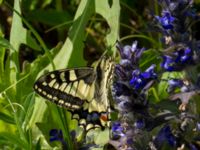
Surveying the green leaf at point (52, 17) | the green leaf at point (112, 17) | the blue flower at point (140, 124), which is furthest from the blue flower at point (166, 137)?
the green leaf at point (52, 17)

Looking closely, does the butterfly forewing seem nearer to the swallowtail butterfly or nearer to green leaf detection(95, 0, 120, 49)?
the swallowtail butterfly

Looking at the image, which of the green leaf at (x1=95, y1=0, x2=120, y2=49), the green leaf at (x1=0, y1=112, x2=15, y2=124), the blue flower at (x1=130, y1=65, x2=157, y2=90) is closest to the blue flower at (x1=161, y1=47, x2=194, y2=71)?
the blue flower at (x1=130, y1=65, x2=157, y2=90)

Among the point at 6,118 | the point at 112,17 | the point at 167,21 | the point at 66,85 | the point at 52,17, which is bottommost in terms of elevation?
the point at 6,118

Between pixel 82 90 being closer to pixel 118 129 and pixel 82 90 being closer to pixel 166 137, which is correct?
pixel 118 129

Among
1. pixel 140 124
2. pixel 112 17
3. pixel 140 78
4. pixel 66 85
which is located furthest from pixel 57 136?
pixel 112 17

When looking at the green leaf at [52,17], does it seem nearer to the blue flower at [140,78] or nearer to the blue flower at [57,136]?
the blue flower at [57,136]

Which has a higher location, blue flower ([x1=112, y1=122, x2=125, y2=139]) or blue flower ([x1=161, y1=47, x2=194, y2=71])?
Result: blue flower ([x1=161, y1=47, x2=194, y2=71])

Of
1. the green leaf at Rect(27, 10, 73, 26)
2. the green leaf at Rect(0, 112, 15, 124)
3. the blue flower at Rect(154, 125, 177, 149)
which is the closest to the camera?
the blue flower at Rect(154, 125, 177, 149)

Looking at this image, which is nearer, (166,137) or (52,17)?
(166,137)

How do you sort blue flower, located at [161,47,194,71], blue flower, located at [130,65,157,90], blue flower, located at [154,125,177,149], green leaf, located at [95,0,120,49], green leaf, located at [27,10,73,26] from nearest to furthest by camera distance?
blue flower, located at [130,65,157,90] → blue flower, located at [161,47,194,71] → blue flower, located at [154,125,177,149] → green leaf, located at [95,0,120,49] → green leaf, located at [27,10,73,26]
